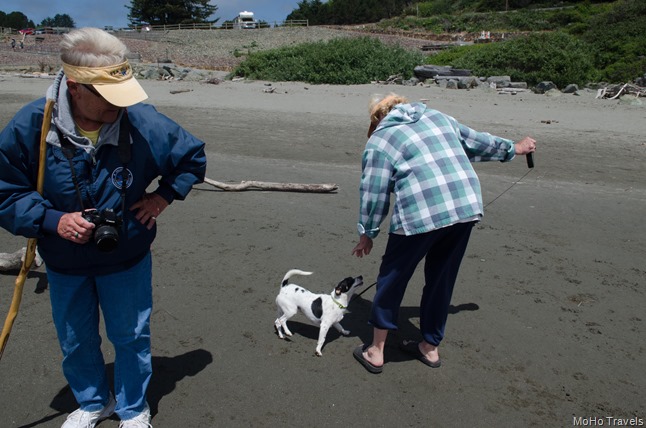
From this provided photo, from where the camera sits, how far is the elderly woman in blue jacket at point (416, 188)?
130 inches

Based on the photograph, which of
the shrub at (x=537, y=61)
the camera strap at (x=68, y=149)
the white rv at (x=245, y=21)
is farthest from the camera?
the white rv at (x=245, y=21)

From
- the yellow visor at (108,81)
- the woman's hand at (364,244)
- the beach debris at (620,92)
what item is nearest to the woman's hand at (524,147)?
the woman's hand at (364,244)

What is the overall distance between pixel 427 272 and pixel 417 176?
782 mm

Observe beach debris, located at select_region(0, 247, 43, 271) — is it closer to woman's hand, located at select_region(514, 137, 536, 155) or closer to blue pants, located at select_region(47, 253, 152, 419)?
blue pants, located at select_region(47, 253, 152, 419)

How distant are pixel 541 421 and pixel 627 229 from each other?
4.29 meters

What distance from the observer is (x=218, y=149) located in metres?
11.1

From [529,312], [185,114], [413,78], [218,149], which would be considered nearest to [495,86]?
[413,78]

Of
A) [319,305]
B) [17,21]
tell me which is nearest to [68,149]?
[319,305]

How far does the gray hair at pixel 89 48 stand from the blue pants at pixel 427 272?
6.37 ft

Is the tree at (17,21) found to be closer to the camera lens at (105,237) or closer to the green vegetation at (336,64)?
the green vegetation at (336,64)

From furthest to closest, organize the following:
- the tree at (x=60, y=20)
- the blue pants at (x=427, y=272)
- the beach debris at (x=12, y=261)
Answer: the tree at (x=60, y=20) < the beach debris at (x=12, y=261) < the blue pants at (x=427, y=272)

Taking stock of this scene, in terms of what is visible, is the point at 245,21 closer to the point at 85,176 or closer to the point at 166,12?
the point at 166,12

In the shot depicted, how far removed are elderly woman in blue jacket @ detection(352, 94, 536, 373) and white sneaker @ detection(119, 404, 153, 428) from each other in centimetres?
161

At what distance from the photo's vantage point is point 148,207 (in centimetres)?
283
